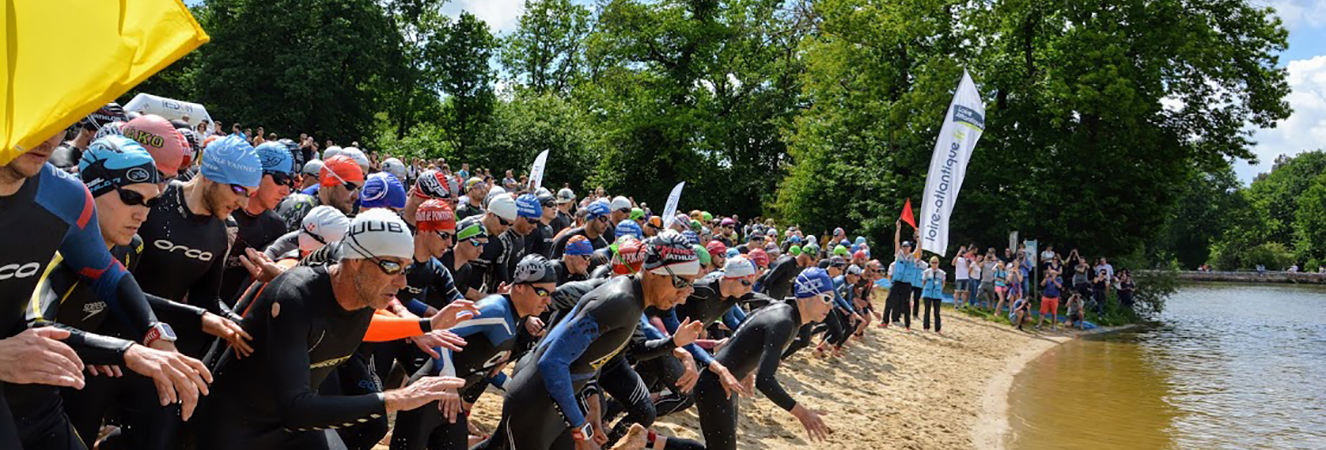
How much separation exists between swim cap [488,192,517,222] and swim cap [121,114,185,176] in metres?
3.31

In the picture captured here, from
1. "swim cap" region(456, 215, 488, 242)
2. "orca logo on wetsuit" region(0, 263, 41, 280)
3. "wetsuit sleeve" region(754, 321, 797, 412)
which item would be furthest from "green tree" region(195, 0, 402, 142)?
"orca logo on wetsuit" region(0, 263, 41, 280)

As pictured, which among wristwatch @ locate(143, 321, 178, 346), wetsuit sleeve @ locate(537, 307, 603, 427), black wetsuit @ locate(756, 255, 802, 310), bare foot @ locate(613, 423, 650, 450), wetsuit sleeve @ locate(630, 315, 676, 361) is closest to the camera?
wristwatch @ locate(143, 321, 178, 346)

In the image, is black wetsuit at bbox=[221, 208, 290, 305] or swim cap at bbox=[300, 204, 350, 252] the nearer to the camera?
swim cap at bbox=[300, 204, 350, 252]

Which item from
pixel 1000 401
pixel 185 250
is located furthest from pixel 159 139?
pixel 1000 401

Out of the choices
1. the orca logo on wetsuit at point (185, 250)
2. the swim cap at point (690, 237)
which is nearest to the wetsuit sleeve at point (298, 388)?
the orca logo on wetsuit at point (185, 250)

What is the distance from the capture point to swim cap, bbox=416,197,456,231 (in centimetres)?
603

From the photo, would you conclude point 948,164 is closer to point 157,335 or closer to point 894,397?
point 894,397

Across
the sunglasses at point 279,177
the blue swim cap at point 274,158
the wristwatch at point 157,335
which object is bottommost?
the wristwatch at point 157,335

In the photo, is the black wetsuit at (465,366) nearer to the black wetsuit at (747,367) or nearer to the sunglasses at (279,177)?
the sunglasses at (279,177)

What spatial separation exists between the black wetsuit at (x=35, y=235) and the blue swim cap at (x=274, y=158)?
2094mm

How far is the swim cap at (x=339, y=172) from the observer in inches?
277

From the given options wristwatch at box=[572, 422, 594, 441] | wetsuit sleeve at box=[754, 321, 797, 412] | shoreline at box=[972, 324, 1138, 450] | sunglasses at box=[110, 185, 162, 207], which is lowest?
shoreline at box=[972, 324, 1138, 450]

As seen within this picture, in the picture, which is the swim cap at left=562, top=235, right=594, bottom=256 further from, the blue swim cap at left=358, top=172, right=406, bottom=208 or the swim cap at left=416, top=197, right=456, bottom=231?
the swim cap at left=416, top=197, right=456, bottom=231

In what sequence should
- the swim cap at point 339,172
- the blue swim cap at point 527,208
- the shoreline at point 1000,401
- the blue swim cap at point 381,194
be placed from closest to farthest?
the blue swim cap at point 381,194 < the swim cap at point 339,172 < the blue swim cap at point 527,208 < the shoreline at point 1000,401
